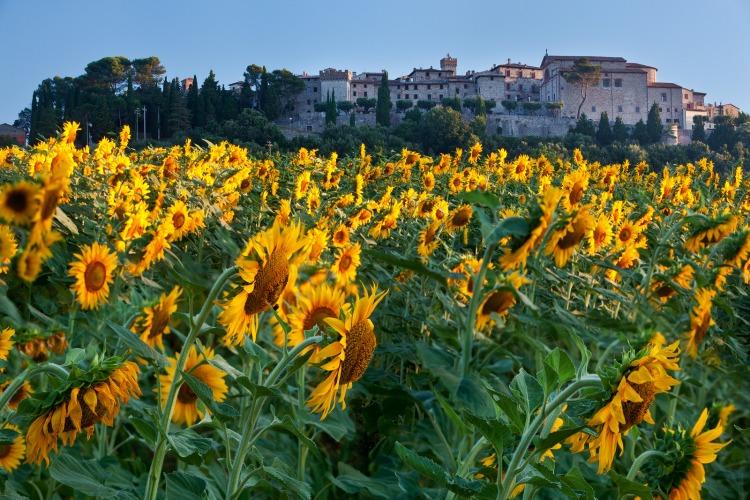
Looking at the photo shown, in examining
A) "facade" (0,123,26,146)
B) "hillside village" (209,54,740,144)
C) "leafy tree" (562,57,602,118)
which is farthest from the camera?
"leafy tree" (562,57,602,118)

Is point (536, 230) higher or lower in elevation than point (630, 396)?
higher

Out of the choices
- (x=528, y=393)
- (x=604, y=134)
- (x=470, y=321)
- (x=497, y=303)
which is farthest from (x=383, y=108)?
(x=528, y=393)

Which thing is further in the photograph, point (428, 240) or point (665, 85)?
point (665, 85)

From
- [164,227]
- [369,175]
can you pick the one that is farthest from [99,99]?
[164,227]

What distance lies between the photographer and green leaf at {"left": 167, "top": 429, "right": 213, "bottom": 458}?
3.31 ft

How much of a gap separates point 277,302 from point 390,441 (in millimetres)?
908

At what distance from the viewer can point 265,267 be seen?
44.7 inches

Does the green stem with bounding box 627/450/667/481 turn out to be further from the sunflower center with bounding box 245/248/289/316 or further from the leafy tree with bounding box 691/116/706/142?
the leafy tree with bounding box 691/116/706/142

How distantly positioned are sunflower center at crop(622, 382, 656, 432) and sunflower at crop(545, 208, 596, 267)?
1.05 meters

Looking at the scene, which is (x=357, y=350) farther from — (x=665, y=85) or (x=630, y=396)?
(x=665, y=85)

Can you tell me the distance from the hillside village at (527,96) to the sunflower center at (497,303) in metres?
61.6

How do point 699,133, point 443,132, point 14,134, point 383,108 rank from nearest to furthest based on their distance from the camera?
point 14,134 → point 443,132 → point 383,108 → point 699,133

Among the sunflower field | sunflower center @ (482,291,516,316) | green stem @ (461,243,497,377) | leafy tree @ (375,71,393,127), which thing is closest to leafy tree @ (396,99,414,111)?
leafy tree @ (375,71,393,127)

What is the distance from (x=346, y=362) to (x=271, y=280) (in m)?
0.17
